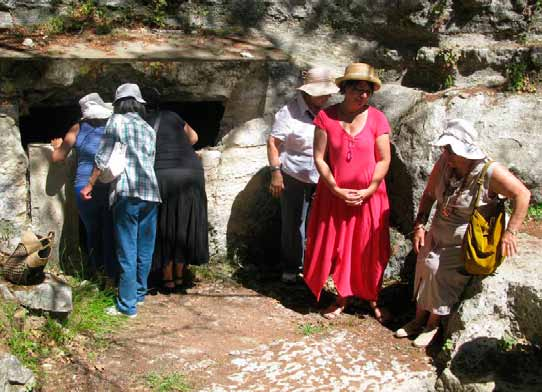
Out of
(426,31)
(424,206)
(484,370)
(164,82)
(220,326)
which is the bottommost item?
(220,326)

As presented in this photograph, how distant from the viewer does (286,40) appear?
688cm

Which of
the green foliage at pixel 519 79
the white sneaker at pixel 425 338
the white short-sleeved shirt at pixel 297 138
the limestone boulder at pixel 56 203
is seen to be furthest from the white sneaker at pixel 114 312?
the green foliage at pixel 519 79

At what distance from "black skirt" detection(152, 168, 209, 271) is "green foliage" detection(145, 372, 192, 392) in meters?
1.33

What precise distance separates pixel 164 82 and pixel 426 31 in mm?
2649

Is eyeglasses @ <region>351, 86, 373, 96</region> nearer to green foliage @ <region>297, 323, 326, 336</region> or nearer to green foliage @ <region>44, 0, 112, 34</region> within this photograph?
green foliage @ <region>297, 323, 326, 336</region>

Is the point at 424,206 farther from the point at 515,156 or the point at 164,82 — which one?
the point at 164,82

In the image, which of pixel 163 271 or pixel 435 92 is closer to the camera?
pixel 163 271

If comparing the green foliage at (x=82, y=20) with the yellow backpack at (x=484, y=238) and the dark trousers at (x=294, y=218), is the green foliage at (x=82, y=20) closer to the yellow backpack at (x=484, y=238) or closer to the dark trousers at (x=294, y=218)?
the dark trousers at (x=294, y=218)

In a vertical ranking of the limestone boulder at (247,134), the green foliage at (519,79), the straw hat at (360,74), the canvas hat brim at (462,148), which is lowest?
the limestone boulder at (247,134)

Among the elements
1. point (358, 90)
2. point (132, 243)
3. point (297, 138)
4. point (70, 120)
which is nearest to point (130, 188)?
point (132, 243)

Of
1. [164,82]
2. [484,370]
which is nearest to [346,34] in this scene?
[164,82]

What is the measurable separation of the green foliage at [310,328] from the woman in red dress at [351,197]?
0.18m

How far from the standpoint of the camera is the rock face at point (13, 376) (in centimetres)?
403

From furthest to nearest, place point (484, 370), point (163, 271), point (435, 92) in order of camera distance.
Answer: point (435, 92), point (163, 271), point (484, 370)
